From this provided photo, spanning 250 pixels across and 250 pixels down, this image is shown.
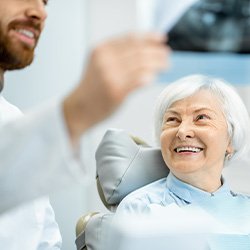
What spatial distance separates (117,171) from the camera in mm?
1595

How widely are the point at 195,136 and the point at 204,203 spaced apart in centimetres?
19

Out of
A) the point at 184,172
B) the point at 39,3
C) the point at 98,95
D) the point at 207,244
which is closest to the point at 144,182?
the point at 184,172

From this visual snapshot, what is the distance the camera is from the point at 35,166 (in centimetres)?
69

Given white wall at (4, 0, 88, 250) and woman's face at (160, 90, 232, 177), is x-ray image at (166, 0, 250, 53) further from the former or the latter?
woman's face at (160, 90, 232, 177)

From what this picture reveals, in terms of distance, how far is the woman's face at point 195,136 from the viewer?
4.81 feet

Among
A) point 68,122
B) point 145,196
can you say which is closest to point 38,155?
point 68,122

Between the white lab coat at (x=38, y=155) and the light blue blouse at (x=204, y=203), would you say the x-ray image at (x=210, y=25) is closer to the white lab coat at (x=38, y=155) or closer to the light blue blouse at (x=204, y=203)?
the light blue blouse at (x=204, y=203)

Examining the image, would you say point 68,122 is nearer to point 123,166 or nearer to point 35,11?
point 35,11

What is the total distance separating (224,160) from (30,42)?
0.84 m

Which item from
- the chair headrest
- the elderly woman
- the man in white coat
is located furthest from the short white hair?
the man in white coat

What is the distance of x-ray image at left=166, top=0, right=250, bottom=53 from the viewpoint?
2023 millimetres

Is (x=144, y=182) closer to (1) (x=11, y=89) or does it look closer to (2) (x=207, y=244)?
(2) (x=207, y=244)

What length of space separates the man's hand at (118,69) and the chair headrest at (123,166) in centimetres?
97

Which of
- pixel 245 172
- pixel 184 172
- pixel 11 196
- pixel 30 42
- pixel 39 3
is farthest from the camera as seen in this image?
pixel 245 172
